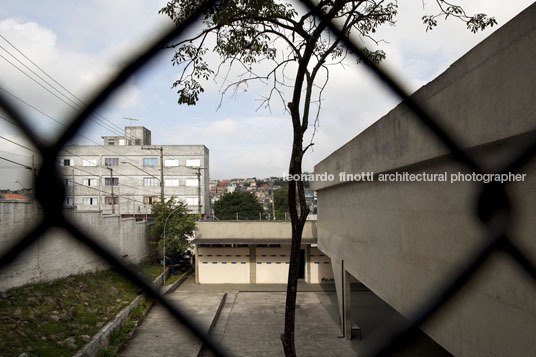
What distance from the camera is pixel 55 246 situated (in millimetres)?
2537

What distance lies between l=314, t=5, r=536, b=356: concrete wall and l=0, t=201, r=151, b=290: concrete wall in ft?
7.78

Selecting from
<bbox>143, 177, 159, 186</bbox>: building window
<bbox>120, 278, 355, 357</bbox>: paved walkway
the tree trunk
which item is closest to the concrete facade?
<bbox>120, 278, 355, 357</bbox>: paved walkway

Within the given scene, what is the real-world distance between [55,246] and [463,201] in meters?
3.29

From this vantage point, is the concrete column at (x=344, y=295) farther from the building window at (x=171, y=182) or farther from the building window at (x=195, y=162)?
the building window at (x=171, y=182)

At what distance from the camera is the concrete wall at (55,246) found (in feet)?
3.27

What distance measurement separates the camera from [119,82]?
1052 mm

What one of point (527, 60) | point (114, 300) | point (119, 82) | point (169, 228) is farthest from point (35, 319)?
point (169, 228)

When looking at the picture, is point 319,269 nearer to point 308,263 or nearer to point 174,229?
point 308,263

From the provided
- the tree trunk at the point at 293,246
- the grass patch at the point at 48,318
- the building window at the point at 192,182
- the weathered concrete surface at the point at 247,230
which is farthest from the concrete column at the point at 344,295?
the building window at the point at 192,182

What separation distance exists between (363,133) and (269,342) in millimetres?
7398

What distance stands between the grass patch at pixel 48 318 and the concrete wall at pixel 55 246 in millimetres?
364

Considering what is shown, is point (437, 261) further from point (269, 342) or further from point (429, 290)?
point (269, 342)

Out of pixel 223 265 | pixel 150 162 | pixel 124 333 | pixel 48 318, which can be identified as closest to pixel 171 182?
pixel 150 162

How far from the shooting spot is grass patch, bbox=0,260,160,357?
22.2ft
